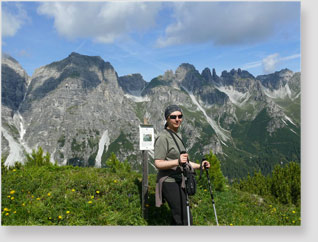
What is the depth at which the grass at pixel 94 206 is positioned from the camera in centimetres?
768

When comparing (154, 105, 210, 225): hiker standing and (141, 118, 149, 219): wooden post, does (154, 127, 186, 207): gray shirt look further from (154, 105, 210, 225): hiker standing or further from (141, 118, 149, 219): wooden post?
(141, 118, 149, 219): wooden post

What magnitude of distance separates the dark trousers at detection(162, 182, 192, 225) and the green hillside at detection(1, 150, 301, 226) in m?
2.49

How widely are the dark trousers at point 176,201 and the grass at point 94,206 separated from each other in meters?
2.49

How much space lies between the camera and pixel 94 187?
957 cm

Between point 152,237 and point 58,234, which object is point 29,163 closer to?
point 58,234

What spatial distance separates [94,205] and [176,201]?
3.66 m

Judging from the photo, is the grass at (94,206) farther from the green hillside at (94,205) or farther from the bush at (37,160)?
the bush at (37,160)

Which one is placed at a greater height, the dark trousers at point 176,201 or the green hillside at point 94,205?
the dark trousers at point 176,201

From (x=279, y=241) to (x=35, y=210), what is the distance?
276 inches

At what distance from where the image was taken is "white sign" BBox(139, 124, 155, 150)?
25.4ft

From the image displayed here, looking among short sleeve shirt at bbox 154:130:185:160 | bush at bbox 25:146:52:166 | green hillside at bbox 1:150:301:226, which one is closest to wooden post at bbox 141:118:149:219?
green hillside at bbox 1:150:301:226

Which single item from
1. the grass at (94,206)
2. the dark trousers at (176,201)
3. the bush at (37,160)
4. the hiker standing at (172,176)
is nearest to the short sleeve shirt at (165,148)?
the hiker standing at (172,176)

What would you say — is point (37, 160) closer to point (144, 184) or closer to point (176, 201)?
point (144, 184)

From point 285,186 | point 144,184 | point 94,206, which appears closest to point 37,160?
point 94,206
